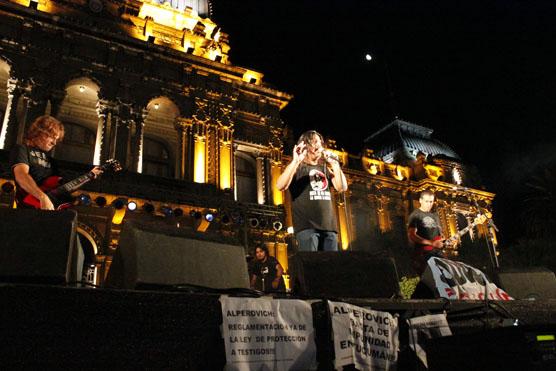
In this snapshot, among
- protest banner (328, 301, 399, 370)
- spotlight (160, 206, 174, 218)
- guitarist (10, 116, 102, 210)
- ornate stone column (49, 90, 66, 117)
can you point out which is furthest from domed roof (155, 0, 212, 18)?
protest banner (328, 301, 399, 370)

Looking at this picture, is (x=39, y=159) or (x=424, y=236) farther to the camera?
(x=424, y=236)

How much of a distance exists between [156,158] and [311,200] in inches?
667

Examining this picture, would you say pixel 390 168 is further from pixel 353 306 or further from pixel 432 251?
pixel 353 306

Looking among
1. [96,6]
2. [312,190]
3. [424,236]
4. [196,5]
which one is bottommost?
[424,236]

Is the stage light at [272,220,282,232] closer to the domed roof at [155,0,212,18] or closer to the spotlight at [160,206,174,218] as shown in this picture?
the spotlight at [160,206,174,218]

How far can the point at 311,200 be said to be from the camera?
17.1 feet

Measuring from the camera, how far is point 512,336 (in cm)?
Result: 232

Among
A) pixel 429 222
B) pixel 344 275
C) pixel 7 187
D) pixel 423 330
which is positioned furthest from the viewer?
pixel 7 187

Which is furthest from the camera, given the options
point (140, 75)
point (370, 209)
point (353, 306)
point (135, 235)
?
point (370, 209)

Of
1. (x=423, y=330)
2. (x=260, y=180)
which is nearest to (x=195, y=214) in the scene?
(x=260, y=180)

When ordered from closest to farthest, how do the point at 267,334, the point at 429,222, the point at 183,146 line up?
the point at 267,334
the point at 429,222
the point at 183,146

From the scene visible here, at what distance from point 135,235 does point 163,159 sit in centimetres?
1901

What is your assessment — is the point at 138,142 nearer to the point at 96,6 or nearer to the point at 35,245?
the point at 96,6

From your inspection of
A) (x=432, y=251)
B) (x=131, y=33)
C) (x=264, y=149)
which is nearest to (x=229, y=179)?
(x=264, y=149)
